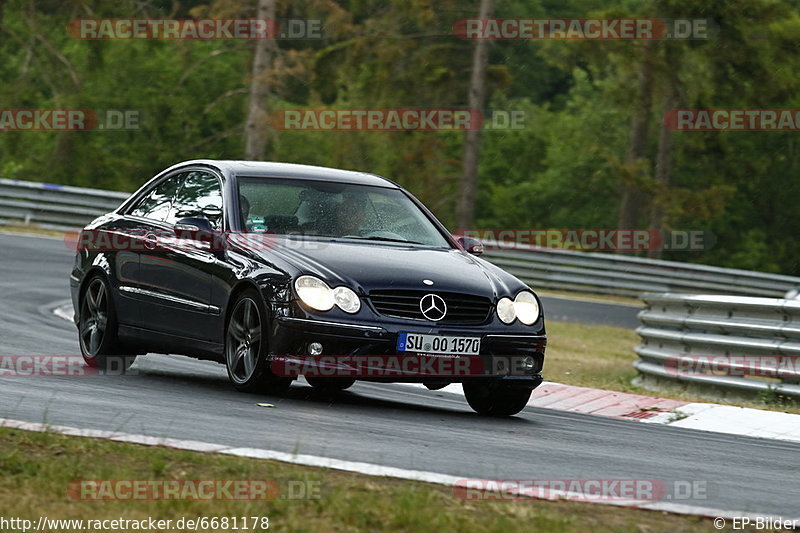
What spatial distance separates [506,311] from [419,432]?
1509mm

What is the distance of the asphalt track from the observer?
267 inches

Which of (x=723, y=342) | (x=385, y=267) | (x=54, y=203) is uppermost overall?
(x=54, y=203)

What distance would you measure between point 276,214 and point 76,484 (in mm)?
4495

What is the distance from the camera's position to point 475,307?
9.08 meters

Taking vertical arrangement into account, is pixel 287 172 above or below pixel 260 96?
below

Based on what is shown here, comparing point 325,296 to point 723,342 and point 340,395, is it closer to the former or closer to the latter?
point 340,395

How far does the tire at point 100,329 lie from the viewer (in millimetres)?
10617

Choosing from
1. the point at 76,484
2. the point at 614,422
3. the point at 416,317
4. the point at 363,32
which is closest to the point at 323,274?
the point at 416,317

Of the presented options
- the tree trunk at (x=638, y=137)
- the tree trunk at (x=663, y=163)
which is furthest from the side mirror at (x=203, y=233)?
the tree trunk at (x=663, y=163)

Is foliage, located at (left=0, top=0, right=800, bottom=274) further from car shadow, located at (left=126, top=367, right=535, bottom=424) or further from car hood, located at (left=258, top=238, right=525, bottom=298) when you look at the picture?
car hood, located at (left=258, top=238, right=525, bottom=298)

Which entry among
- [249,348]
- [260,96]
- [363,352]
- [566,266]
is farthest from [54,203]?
[363,352]

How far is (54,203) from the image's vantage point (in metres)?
27.5

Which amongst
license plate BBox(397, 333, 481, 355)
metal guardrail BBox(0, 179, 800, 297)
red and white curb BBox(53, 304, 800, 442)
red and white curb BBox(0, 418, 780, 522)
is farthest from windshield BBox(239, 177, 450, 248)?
metal guardrail BBox(0, 179, 800, 297)

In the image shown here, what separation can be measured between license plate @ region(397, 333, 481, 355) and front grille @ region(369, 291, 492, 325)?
0.12 metres
